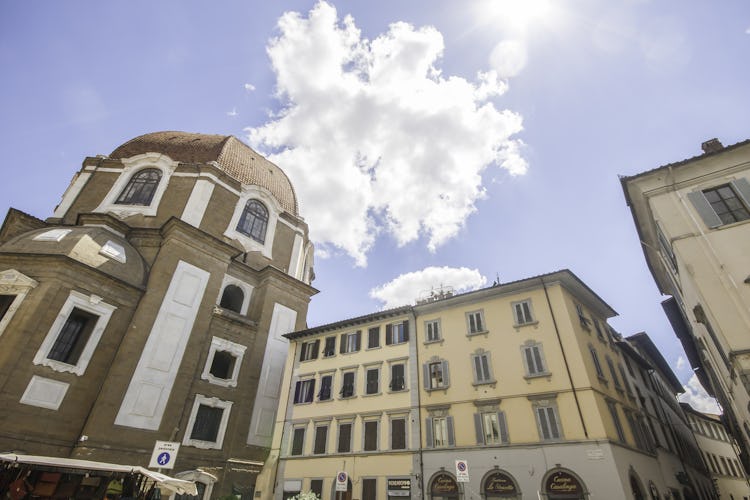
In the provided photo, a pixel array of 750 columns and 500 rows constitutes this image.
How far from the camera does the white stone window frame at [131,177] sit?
1115 inches

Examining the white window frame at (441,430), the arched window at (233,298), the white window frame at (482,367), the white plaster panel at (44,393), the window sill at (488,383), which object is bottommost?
the white window frame at (441,430)

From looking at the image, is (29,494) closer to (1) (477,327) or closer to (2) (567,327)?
(1) (477,327)

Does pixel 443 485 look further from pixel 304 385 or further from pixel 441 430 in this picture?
pixel 304 385

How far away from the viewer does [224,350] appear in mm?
25672

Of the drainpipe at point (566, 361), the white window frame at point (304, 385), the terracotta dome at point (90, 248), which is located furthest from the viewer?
the white window frame at point (304, 385)

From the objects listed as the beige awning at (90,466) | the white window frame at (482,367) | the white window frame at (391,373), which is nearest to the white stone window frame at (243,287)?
the white window frame at (391,373)

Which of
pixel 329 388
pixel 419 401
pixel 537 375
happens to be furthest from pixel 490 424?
pixel 329 388

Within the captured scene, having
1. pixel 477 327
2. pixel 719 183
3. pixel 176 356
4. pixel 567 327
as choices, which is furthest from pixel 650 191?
pixel 176 356

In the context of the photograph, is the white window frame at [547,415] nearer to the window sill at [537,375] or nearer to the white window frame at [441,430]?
the window sill at [537,375]

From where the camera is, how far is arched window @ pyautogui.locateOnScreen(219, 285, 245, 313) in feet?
96.6

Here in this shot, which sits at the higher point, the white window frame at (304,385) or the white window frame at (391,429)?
the white window frame at (304,385)

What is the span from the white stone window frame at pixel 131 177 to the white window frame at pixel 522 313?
989 inches

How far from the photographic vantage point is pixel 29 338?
1847 cm

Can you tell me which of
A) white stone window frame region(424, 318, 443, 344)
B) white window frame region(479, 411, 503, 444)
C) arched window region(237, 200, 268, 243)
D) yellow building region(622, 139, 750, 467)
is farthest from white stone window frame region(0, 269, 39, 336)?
yellow building region(622, 139, 750, 467)
